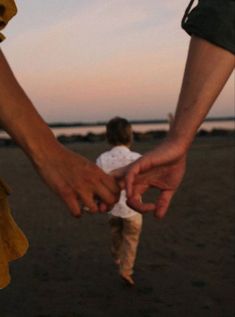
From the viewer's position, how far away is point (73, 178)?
2129 millimetres

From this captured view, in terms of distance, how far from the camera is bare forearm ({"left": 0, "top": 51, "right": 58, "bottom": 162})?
6.59 feet

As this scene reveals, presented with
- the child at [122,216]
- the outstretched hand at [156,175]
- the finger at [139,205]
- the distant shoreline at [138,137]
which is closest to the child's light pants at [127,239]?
the child at [122,216]

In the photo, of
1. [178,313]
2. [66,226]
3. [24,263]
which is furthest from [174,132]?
[66,226]

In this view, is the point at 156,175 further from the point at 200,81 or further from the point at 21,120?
the point at 21,120

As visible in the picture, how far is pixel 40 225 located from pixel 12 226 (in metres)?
7.04

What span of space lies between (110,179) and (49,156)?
25 centimetres

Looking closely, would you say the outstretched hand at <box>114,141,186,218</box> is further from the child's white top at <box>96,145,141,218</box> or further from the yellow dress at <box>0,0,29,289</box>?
the child's white top at <box>96,145,141,218</box>

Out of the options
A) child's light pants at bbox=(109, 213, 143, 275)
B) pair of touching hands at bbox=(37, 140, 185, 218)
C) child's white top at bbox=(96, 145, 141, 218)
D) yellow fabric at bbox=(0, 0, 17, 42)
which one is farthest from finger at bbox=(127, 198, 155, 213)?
child's light pants at bbox=(109, 213, 143, 275)

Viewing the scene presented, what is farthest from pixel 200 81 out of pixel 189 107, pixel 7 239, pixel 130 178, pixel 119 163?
pixel 119 163

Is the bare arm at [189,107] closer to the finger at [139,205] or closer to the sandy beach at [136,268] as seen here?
the finger at [139,205]

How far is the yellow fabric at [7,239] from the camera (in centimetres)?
233

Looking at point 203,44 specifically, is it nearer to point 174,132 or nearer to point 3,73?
point 174,132

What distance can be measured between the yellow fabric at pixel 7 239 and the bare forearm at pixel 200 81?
0.67 m

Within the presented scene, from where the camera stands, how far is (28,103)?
203 cm
